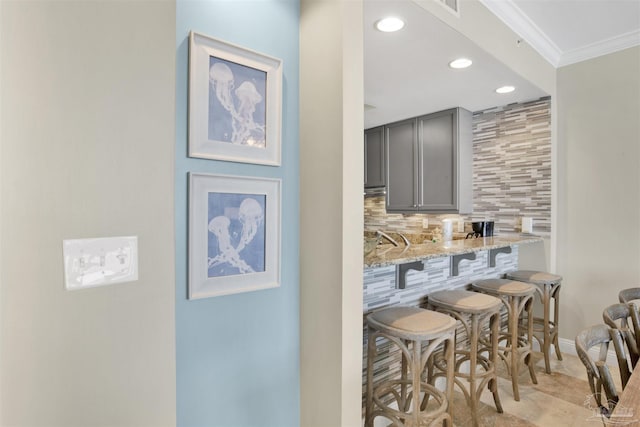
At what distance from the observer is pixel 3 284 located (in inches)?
29.7

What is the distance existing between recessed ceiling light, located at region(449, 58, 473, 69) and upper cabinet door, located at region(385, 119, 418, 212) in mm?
1339

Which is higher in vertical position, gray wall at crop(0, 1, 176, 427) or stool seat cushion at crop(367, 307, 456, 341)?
gray wall at crop(0, 1, 176, 427)

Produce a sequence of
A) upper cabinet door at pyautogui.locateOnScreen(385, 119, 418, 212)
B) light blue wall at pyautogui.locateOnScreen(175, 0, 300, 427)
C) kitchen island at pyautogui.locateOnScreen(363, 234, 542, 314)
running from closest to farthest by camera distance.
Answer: light blue wall at pyautogui.locateOnScreen(175, 0, 300, 427), kitchen island at pyautogui.locateOnScreen(363, 234, 542, 314), upper cabinet door at pyautogui.locateOnScreen(385, 119, 418, 212)

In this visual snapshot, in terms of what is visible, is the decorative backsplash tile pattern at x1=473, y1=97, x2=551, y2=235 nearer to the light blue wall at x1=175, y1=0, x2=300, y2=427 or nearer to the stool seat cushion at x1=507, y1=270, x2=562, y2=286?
the stool seat cushion at x1=507, y1=270, x2=562, y2=286

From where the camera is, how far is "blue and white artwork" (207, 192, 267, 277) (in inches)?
50.2

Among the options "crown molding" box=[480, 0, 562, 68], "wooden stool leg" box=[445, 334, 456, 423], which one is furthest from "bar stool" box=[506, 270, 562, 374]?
"crown molding" box=[480, 0, 562, 68]

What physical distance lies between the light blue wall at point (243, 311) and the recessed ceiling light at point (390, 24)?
529 millimetres

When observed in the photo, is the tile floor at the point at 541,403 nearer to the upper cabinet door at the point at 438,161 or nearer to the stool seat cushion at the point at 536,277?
the stool seat cushion at the point at 536,277

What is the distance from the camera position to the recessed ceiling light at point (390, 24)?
1.78m

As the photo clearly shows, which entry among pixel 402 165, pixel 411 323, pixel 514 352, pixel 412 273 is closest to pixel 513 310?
pixel 514 352

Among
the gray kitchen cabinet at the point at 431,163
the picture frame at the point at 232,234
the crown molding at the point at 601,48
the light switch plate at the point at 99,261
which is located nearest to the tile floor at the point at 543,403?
the gray kitchen cabinet at the point at 431,163

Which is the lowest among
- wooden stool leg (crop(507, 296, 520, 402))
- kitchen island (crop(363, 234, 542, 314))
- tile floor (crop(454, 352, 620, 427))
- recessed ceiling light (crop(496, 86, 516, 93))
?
tile floor (crop(454, 352, 620, 427))

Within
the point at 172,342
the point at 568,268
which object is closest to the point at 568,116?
the point at 568,268

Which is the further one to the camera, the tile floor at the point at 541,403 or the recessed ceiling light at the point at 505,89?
the recessed ceiling light at the point at 505,89
